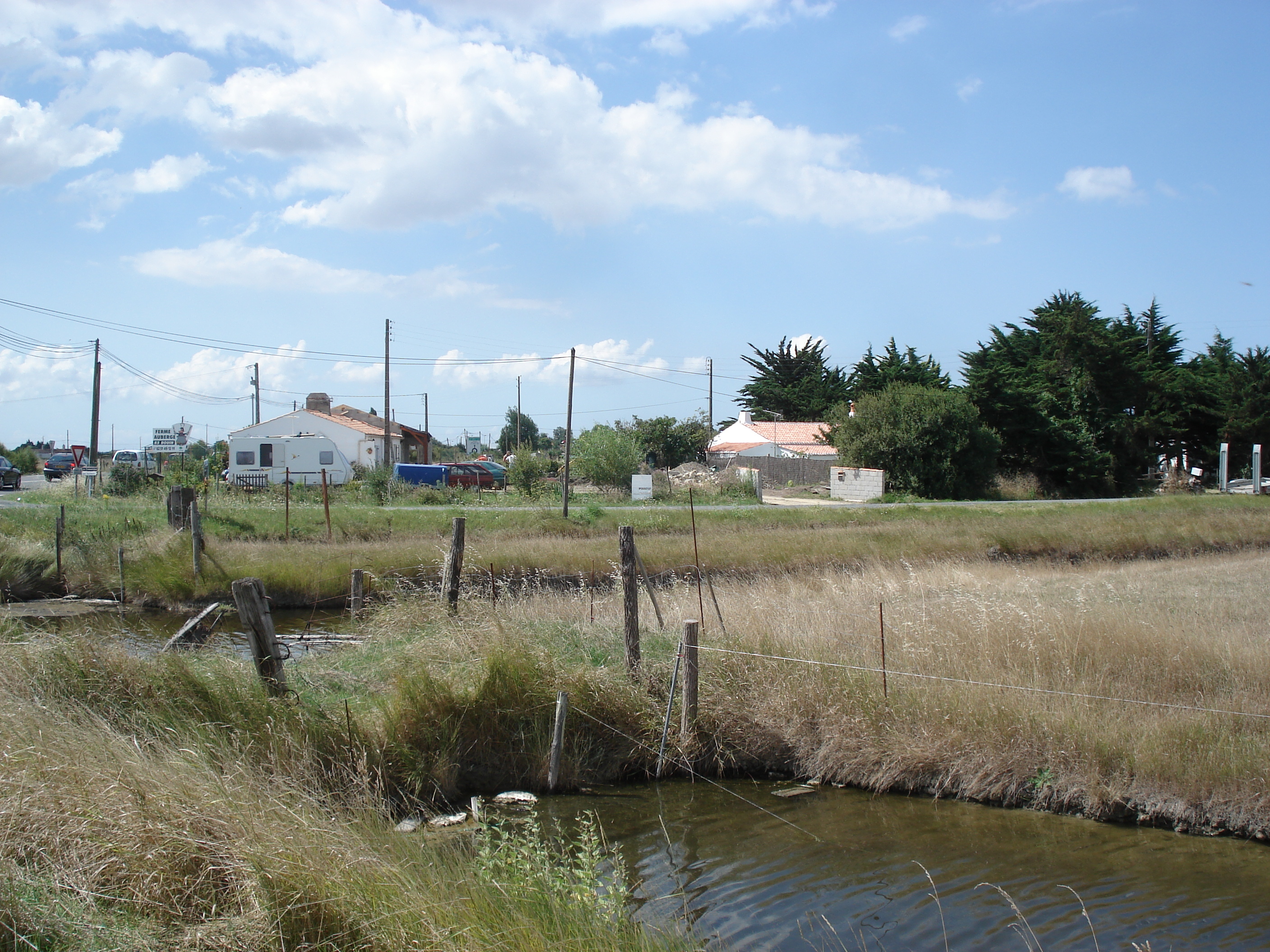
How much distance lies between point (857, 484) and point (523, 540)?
22.5 meters

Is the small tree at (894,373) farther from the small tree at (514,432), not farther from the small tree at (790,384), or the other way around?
the small tree at (514,432)

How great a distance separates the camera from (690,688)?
9539 millimetres

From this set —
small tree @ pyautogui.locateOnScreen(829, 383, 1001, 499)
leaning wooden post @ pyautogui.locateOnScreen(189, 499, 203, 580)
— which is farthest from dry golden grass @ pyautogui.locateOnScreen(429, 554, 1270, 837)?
small tree @ pyautogui.locateOnScreen(829, 383, 1001, 499)

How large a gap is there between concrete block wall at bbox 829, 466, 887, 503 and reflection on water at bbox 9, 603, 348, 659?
28460mm

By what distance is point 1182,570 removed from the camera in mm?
20875

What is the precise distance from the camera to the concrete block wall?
1666 inches

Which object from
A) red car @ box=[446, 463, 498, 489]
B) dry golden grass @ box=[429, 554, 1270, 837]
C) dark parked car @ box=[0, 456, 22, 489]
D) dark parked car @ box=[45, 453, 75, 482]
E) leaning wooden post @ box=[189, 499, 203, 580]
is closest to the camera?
dry golden grass @ box=[429, 554, 1270, 837]

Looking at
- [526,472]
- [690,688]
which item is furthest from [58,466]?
[690,688]

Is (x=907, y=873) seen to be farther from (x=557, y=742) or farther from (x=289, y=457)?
(x=289, y=457)

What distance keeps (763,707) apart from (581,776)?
2104mm

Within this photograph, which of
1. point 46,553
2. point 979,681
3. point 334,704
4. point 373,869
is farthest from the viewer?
point 46,553

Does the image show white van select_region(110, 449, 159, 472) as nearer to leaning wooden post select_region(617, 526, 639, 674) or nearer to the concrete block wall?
the concrete block wall

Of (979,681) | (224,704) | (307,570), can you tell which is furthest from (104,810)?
(307,570)

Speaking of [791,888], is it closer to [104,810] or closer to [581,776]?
[581,776]
